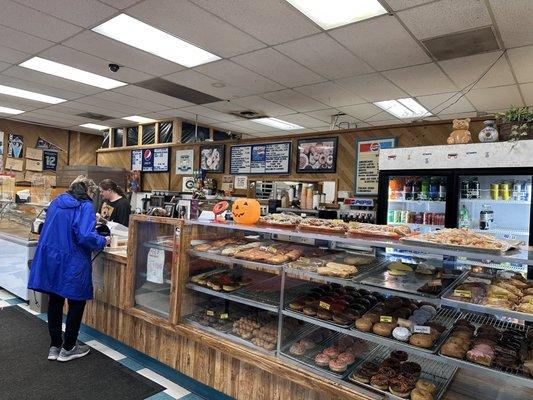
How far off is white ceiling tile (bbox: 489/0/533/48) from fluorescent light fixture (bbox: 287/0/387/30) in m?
1.01

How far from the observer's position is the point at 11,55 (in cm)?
514

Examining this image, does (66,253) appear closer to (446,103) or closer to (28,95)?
(28,95)

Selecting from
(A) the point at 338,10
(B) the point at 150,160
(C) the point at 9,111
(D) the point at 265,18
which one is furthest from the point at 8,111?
(A) the point at 338,10

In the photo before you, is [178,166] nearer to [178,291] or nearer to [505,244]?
[178,291]

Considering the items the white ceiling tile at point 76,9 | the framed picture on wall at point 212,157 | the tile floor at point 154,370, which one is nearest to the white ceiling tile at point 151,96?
the framed picture on wall at point 212,157

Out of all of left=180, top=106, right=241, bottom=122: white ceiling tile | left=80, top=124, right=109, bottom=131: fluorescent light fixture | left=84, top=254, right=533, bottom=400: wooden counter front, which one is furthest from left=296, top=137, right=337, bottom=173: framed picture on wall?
left=80, top=124, right=109, bottom=131: fluorescent light fixture

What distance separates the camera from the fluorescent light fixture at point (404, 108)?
21.2ft

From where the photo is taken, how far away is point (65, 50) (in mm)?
4812

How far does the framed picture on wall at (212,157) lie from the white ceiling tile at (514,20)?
15.4 ft

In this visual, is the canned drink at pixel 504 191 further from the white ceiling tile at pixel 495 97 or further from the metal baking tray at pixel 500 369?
the white ceiling tile at pixel 495 97

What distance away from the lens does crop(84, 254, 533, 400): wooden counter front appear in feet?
→ 6.74

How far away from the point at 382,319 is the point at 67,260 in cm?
260

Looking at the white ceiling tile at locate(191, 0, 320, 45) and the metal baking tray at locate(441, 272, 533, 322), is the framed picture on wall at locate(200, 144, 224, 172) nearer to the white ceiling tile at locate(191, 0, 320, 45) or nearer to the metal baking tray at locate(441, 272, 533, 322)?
Result: the white ceiling tile at locate(191, 0, 320, 45)

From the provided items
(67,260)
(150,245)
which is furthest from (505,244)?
(67,260)
